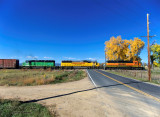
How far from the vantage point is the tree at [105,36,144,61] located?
4540 cm

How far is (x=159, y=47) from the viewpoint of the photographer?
2345 cm

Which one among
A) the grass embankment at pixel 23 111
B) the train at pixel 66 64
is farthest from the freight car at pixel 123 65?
the grass embankment at pixel 23 111

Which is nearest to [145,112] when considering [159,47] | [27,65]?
[159,47]

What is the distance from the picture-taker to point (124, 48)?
46938 millimetres

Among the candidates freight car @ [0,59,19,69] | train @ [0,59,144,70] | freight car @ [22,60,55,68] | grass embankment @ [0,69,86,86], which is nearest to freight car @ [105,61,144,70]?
train @ [0,59,144,70]

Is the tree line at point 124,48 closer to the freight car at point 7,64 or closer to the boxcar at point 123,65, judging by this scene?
the boxcar at point 123,65

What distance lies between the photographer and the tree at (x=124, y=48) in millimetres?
45400

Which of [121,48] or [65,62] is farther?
[121,48]

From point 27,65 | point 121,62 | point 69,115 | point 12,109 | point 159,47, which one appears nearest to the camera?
point 69,115

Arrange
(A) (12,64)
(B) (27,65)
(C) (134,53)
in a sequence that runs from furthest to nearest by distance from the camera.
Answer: (C) (134,53) < (B) (27,65) < (A) (12,64)

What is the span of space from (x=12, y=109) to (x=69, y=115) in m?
2.62

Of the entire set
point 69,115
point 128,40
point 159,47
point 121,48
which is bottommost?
point 69,115

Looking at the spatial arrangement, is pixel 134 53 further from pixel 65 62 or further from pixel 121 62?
pixel 65 62

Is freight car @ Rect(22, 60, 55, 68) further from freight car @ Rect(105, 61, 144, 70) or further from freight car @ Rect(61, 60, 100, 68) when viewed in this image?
freight car @ Rect(105, 61, 144, 70)
